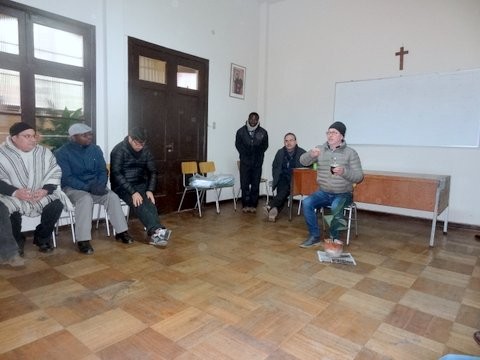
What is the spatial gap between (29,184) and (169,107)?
2126mm

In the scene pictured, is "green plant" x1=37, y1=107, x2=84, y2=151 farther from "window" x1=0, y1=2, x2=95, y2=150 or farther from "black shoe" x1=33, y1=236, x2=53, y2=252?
"black shoe" x1=33, y1=236, x2=53, y2=252

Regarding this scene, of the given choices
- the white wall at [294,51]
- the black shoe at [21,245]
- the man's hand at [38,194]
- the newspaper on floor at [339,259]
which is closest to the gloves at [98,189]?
the man's hand at [38,194]

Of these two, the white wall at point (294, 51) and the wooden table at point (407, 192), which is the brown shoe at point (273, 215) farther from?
the white wall at point (294, 51)

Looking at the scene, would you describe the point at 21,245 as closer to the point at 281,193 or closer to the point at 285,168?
the point at 281,193

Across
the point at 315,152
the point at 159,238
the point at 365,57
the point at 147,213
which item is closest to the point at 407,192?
the point at 315,152

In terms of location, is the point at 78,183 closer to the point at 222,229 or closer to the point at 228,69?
the point at 222,229

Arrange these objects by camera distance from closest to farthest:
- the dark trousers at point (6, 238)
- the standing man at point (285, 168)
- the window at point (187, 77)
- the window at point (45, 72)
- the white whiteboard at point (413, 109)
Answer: the dark trousers at point (6, 238)
the window at point (45, 72)
the white whiteboard at point (413, 109)
the standing man at point (285, 168)
the window at point (187, 77)

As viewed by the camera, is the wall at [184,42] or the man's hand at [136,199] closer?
the man's hand at [136,199]

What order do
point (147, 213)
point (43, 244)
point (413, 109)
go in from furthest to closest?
point (413, 109) → point (147, 213) → point (43, 244)

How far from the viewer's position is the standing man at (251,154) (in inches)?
190

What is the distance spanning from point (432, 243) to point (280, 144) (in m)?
3.00

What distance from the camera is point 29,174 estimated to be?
111 inches

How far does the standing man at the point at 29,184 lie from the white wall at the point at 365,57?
3728 mm

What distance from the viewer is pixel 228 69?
5262 mm
